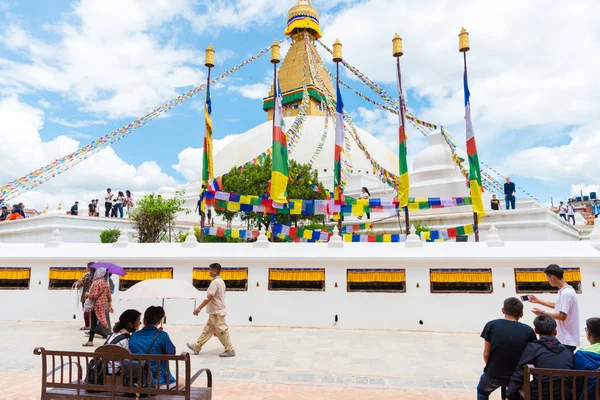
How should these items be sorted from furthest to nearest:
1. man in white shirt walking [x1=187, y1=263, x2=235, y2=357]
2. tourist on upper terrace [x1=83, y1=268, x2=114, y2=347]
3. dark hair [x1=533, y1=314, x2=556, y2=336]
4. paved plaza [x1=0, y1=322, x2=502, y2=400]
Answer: tourist on upper terrace [x1=83, y1=268, x2=114, y2=347] → man in white shirt walking [x1=187, y1=263, x2=235, y2=357] → paved plaza [x1=0, y1=322, x2=502, y2=400] → dark hair [x1=533, y1=314, x2=556, y2=336]

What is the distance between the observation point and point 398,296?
28.5ft

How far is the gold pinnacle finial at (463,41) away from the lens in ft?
36.6

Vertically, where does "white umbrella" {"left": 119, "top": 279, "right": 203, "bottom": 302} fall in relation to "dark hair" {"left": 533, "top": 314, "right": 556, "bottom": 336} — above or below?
above

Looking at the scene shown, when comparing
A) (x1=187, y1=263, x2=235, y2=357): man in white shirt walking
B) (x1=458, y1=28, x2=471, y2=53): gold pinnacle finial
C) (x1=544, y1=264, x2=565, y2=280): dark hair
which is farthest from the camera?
(x1=458, y1=28, x2=471, y2=53): gold pinnacle finial

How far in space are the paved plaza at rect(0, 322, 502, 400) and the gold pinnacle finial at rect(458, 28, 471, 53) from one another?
7368 millimetres

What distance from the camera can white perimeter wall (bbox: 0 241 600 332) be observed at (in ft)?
27.7

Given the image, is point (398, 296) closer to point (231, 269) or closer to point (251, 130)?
point (231, 269)

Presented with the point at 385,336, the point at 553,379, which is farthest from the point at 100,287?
the point at 553,379

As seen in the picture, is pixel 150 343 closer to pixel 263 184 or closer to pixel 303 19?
pixel 263 184

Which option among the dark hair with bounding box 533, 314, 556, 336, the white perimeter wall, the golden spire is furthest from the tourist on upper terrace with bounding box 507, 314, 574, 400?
the golden spire

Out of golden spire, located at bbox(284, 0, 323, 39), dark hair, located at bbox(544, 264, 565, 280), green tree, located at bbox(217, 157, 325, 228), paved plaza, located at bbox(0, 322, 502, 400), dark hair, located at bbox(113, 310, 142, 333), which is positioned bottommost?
paved plaza, located at bbox(0, 322, 502, 400)

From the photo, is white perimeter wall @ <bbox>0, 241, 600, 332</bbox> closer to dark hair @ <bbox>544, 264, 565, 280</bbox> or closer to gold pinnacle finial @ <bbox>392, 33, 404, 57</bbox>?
dark hair @ <bbox>544, 264, 565, 280</bbox>

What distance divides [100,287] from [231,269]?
8.58ft

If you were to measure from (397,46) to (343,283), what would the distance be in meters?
7.00
